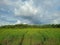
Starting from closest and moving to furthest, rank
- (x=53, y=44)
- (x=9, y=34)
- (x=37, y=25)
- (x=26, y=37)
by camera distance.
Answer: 1. (x=53, y=44)
2. (x=26, y=37)
3. (x=9, y=34)
4. (x=37, y=25)

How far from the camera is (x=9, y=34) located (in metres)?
28.5

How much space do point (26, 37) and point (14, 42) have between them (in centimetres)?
196

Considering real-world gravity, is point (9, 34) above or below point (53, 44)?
above

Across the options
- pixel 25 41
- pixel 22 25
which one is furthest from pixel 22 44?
pixel 22 25

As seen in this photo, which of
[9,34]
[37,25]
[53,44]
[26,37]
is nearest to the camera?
[53,44]

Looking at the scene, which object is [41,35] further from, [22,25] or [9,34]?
[22,25]

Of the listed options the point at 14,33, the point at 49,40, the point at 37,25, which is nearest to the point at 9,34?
the point at 14,33

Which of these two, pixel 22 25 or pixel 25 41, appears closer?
pixel 25 41

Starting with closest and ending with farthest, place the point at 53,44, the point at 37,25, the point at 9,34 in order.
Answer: the point at 53,44, the point at 9,34, the point at 37,25

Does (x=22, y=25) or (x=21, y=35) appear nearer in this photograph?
(x=21, y=35)

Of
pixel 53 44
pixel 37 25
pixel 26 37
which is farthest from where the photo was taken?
pixel 37 25

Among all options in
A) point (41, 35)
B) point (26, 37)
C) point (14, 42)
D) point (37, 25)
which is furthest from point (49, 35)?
point (37, 25)

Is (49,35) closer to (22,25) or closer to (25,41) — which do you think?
(25,41)

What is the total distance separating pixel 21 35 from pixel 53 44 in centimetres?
515
